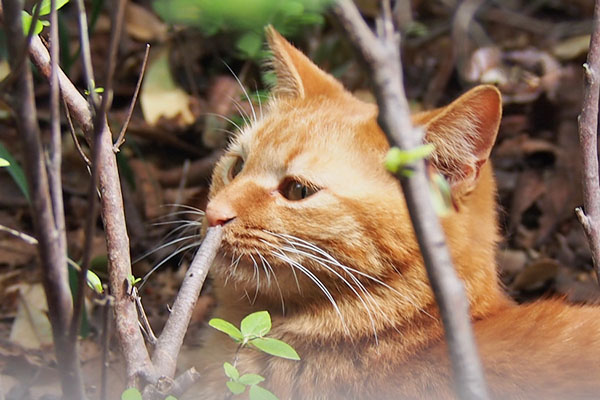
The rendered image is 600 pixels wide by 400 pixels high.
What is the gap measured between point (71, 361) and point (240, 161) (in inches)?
50.0

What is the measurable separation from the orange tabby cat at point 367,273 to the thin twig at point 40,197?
777 mm

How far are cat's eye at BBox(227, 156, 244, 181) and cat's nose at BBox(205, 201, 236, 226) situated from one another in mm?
433

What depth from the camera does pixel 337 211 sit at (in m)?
2.14

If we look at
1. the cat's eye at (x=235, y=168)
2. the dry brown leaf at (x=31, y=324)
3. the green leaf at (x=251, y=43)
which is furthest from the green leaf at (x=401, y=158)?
the green leaf at (x=251, y=43)

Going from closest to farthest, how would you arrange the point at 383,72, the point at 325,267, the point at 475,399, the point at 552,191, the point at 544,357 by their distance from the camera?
the point at 383,72 → the point at 475,399 → the point at 544,357 → the point at 325,267 → the point at 552,191

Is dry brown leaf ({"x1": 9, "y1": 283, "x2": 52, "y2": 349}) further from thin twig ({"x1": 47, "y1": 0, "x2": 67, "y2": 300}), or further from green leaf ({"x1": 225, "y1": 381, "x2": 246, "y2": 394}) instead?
thin twig ({"x1": 47, "y1": 0, "x2": 67, "y2": 300})

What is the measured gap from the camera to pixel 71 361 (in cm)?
140

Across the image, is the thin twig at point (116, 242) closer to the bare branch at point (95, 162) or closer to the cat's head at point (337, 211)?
the bare branch at point (95, 162)

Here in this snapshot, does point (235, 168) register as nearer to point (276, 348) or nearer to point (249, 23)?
point (249, 23)

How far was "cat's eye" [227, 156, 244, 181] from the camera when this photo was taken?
8.39 ft

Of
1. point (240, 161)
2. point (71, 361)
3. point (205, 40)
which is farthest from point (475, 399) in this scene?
point (205, 40)

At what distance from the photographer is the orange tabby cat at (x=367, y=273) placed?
203 cm

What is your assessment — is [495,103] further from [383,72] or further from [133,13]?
[133,13]

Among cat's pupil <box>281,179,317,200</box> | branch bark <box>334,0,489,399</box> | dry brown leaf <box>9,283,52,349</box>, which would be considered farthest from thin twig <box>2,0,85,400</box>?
dry brown leaf <box>9,283,52,349</box>
